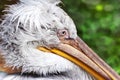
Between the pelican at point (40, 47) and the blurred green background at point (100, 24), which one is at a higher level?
the blurred green background at point (100, 24)

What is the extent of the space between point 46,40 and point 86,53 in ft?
1.35

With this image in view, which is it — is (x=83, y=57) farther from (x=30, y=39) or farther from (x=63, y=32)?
(x=30, y=39)

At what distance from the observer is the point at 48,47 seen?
4848 millimetres

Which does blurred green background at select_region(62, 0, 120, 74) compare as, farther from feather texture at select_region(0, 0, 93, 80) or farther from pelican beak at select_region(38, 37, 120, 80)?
feather texture at select_region(0, 0, 93, 80)

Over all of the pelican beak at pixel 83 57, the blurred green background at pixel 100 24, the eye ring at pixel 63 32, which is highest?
the blurred green background at pixel 100 24

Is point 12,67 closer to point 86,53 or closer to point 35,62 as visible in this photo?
point 35,62

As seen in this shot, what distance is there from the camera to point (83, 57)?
4945mm

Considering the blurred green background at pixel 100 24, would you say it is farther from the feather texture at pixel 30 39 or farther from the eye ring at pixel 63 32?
the feather texture at pixel 30 39

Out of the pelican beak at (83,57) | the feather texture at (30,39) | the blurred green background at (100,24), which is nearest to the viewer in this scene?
the feather texture at (30,39)

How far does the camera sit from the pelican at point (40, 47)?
15.7 feet

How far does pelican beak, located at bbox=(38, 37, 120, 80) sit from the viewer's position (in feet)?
16.0

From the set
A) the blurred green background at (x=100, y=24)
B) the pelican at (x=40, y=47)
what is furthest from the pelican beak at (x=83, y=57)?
the blurred green background at (x=100, y=24)

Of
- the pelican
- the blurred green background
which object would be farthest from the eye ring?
the blurred green background

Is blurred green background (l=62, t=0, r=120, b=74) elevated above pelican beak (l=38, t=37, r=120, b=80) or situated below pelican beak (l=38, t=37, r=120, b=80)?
above
